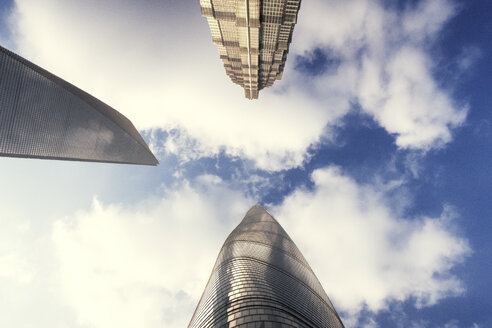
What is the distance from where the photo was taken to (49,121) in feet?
199

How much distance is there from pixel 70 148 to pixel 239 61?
220 ft

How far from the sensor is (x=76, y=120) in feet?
221

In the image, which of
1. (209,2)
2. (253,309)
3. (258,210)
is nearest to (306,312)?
(253,309)

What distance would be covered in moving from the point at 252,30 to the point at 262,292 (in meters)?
72.7

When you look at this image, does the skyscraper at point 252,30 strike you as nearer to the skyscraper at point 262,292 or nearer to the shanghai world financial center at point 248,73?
the shanghai world financial center at point 248,73

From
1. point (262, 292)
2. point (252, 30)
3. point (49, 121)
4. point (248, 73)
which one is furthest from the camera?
point (248, 73)

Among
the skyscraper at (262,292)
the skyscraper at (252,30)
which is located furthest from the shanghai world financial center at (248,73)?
the skyscraper at (252,30)

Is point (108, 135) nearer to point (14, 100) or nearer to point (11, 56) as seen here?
point (14, 100)

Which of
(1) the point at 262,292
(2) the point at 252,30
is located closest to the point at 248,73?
(2) the point at 252,30

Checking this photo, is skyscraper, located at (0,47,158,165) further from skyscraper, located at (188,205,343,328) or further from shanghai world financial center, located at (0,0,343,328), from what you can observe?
skyscraper, located at (188,205,343,328)

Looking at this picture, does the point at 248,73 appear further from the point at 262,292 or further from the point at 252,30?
the point at 262,292

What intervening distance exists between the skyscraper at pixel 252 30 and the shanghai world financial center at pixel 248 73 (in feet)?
0.97

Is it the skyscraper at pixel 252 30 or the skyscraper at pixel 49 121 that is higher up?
the skyscraper at pixel 252 30

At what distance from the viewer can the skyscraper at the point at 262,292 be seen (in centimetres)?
→ 3997
